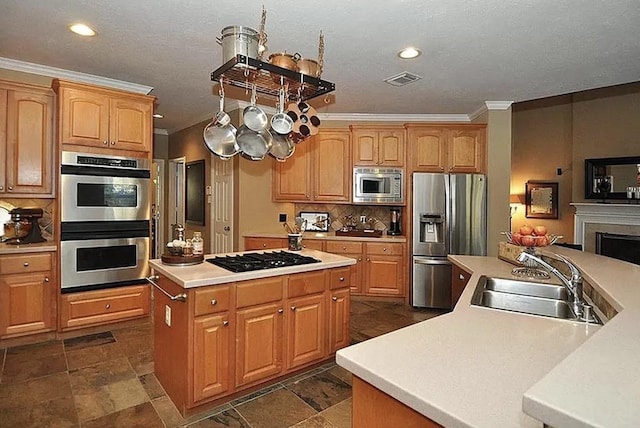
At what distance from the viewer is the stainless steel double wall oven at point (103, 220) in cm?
328

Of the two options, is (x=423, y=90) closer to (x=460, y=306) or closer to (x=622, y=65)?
(x=622, y=65)

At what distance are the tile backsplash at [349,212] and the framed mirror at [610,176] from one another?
3.36 metres

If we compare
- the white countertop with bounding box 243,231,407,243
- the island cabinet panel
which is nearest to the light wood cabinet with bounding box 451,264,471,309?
the white countertop with bounding box 243,231,407,243

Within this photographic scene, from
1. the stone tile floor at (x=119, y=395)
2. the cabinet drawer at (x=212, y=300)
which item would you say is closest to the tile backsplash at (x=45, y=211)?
the stone tile floor at (x=119, y=395)

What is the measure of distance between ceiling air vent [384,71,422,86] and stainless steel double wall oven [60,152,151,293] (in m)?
2.57

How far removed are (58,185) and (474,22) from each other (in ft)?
11.8

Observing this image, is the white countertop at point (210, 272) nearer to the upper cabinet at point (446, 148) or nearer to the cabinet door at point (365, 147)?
the cabinet door at point (365, 147)

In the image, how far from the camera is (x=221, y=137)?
7.63ft

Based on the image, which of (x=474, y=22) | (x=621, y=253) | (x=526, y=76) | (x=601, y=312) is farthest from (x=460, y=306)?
(x=621, y=253)

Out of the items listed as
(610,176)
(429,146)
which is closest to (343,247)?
(429,146)

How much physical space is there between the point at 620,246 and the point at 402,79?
4.46m

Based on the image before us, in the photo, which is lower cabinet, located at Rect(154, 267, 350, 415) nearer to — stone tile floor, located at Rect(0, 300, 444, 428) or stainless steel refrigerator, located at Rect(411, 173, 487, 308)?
stone tile floor, located at Rect(0, 300, 444, 428)

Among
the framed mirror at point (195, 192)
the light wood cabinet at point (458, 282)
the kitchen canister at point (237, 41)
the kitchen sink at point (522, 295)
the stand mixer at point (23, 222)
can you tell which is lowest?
the light wood cabinet at point (458, 282)

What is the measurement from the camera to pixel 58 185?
3279 mm
